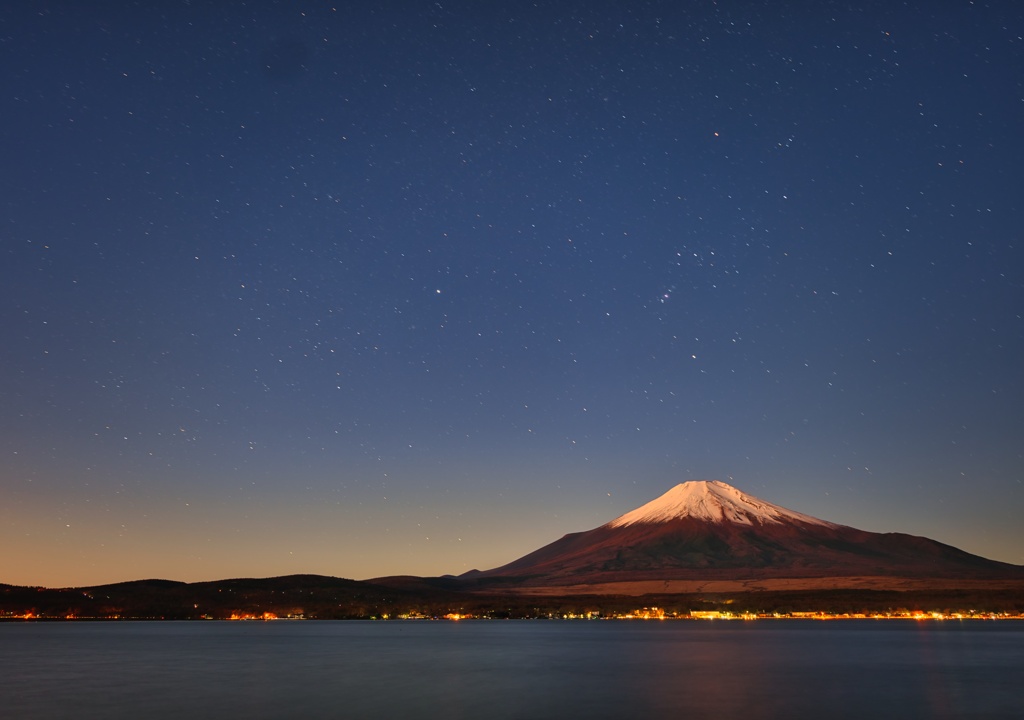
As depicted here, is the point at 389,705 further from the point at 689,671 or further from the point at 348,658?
the point at 348,658

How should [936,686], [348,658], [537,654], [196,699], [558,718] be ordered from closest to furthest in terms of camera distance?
1. [558,718]
2. [196,699]
3. [936,686]
4. [348,658]
5. [537,654]

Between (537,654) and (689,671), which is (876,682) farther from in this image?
(537,654)

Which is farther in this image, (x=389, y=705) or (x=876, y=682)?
(x=876, y=682)

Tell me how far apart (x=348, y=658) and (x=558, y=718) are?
68.5 metres

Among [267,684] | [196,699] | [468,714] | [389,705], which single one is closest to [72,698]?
[196,699]

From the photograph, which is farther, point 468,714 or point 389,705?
point 389,705

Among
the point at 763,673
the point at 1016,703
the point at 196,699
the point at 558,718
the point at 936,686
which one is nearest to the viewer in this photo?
the point at 558,718

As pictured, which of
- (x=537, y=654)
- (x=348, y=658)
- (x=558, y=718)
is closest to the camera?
(x=558, y=718)

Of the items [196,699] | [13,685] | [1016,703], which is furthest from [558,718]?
[13,685]

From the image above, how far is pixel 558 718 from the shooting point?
51.4m

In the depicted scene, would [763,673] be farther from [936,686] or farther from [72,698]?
[72,698]

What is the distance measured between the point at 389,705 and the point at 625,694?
18.9 metres

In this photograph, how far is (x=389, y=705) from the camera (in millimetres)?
57625

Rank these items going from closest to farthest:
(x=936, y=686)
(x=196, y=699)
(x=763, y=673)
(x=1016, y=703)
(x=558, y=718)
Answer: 1. (x=558, y=718)
2. (x=1016, y=703)
3. (x=196, y=699)
4. (x=936, y=686)
5. (x=763, y=673)
